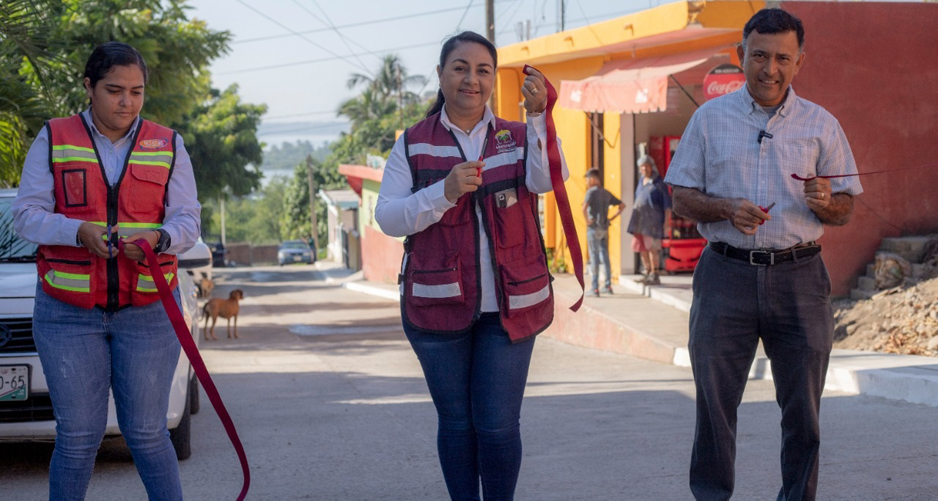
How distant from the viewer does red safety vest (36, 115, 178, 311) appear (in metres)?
3.69

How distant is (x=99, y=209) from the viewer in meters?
3.75

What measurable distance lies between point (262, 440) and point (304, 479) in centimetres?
125

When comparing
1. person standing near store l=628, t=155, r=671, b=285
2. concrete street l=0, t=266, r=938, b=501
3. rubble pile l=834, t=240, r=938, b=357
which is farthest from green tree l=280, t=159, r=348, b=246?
concrete street l=0, t=266, r=938, b=501

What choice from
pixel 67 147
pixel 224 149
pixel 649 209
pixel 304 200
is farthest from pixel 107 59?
pixel 304 200

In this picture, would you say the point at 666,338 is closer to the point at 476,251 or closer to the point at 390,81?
the point at 476,251

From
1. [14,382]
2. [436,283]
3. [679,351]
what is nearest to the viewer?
[436,283]

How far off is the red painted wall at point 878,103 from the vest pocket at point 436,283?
9.33 m

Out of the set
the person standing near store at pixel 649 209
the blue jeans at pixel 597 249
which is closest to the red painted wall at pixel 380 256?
the blue jeans at pixel 597 249

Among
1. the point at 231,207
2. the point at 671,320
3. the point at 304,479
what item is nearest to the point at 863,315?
the point at 671,320

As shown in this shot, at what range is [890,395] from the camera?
7.57 meters

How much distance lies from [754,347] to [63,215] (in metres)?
2.52

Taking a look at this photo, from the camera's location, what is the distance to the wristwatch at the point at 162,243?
147 inches

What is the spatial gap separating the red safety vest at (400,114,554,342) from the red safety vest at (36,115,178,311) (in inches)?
36.6

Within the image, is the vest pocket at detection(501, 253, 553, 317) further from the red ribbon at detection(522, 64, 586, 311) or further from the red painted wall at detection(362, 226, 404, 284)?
the red painted wall at detection(362, 226, 404, 284)
